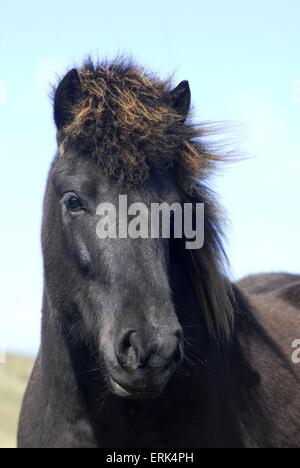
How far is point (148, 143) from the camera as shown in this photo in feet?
14.7

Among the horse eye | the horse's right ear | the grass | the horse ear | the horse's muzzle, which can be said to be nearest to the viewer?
the horse's muzzle

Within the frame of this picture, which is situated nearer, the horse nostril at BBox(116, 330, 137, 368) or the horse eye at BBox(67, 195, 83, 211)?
the horse nostril at BBox(116, 330, 137, 368)

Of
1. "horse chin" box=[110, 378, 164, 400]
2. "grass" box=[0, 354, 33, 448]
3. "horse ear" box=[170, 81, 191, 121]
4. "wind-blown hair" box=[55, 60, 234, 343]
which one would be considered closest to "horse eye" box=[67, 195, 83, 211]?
"wind-blown hair" box=[55, 60, 234, 343]

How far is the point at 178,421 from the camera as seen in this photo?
4.56m

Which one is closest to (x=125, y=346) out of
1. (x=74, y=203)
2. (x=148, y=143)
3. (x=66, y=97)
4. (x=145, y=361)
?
(x=145, y=361)

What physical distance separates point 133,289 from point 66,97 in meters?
1.47

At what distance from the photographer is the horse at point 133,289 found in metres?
4.36

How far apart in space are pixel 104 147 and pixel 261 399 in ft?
6.28

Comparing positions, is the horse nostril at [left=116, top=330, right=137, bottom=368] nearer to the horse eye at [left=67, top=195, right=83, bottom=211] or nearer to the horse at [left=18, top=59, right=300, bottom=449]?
the horse at [left=18, top=59, right=300, bottom=449]

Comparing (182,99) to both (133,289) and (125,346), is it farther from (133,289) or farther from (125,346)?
(125,346)

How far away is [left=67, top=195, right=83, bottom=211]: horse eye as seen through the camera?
4.48 m

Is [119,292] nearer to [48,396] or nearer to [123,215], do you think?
[123,215]

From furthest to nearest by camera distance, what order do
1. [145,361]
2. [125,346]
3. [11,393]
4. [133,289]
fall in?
[11,393], [133,289], [125,346], [145,361]
